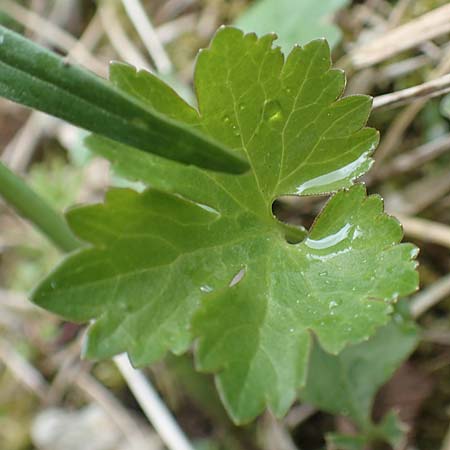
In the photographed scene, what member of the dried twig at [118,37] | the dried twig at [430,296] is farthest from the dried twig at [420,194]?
the dried twig at [118,37]

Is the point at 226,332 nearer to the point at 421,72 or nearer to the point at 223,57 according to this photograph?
the point at 223,57

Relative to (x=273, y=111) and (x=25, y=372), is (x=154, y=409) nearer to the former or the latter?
(x=25, y=372)

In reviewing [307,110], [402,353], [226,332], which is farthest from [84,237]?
[402,353]

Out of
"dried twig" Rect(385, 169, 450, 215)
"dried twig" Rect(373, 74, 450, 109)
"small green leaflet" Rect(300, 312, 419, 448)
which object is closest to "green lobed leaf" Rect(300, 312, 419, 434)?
"small green leaflet" Rect(300, 312, 419, 448)

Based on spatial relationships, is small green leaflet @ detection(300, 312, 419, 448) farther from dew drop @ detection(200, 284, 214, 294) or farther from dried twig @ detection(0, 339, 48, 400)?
dried twig @ detection(0, 339, 48, 400)

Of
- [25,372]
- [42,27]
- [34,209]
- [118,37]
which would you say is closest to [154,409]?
[25,372]

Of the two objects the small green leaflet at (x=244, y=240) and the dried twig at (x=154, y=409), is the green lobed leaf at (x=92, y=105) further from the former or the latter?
the dried twig at (x=154, y=409)
